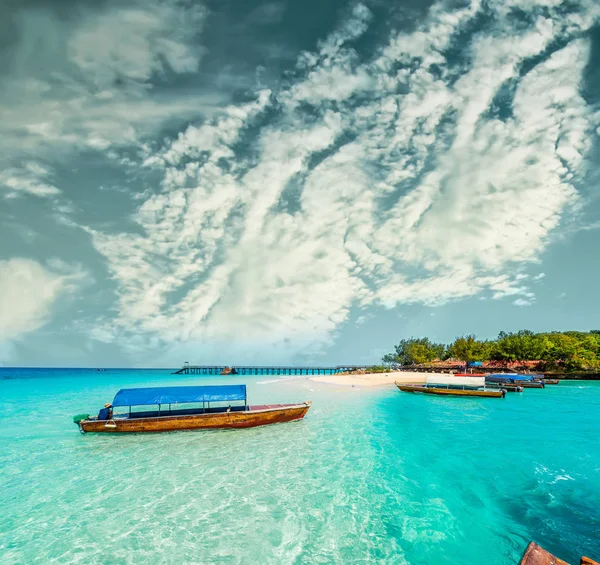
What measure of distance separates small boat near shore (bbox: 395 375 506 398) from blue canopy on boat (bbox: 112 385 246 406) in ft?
119

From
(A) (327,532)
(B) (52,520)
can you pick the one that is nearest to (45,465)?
(B) (52,520)

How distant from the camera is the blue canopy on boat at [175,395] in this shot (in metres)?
25.9

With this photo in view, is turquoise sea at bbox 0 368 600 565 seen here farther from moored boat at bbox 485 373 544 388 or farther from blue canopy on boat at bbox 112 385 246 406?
moored boat at bbox 485 373 544 388

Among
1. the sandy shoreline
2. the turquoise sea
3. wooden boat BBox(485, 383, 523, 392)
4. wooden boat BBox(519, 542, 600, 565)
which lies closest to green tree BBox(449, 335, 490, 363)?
the sandy shoreline

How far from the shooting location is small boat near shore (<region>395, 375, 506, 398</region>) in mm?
49781

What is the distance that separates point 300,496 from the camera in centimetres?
1502

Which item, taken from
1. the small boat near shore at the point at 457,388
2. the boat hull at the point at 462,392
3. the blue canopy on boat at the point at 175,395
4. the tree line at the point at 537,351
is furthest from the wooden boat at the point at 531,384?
the blue canopy on boat at the point at 175,395

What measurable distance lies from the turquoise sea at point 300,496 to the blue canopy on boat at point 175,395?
260cm

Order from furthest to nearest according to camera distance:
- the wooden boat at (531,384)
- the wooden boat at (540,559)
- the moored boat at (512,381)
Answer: the wooden boat at (531,384), the moored boat at (512,381), the wooden boat at (540,559)

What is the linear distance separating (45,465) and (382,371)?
348 ft

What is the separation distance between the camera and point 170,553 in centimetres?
1110

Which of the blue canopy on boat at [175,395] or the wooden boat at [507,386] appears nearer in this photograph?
the blue canopy on boat at [175,395]

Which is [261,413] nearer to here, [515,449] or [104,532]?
[104,532]

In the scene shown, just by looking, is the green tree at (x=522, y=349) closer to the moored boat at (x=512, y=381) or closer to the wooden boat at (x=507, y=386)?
the moored boat at (x=512, y=381)
